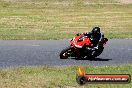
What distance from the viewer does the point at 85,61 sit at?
63.4 feet

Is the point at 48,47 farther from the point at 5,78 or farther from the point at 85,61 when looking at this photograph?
the point at 5,78

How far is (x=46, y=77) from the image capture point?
14.1 metres

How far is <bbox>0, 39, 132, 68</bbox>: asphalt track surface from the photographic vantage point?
60.3 feet

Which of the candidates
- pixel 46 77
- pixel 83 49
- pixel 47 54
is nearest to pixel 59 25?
pixel 47 54

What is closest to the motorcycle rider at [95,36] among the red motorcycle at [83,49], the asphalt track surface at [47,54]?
the red motorcycle at [83,49]

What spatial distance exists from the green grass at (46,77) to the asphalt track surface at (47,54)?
1955 millimetres

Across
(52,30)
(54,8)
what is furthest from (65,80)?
(54,8)

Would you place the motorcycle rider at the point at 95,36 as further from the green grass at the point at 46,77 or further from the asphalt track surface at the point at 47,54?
the green grass at the point at 46,77

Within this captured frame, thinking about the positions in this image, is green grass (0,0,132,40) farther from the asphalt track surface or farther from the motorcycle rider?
the motorcycle rider

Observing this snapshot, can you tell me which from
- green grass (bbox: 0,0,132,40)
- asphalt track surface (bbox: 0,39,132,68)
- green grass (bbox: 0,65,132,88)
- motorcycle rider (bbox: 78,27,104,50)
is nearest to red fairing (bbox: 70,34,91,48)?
motorcycle rider (bbox: 78,27,104,50)

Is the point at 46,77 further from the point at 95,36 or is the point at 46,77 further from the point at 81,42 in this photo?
the point at 95,36

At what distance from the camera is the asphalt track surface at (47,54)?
1839 cm

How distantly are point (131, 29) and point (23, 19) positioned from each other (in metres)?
10.4

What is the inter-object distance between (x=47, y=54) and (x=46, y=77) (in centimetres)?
660
